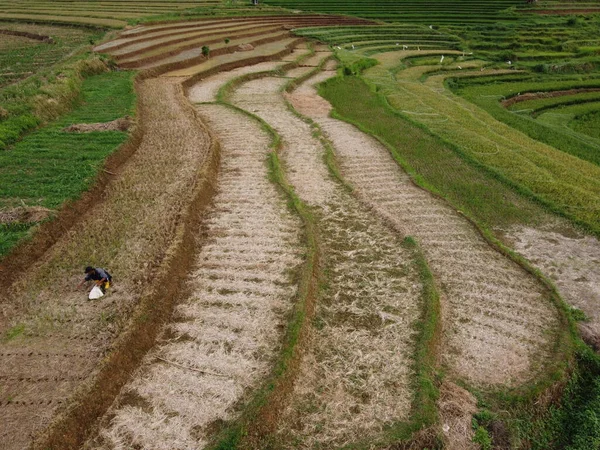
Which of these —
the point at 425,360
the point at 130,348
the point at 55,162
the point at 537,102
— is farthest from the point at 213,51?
the point at 425,360

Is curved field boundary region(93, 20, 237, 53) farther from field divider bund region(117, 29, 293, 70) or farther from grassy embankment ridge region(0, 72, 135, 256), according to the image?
grassy embankment ridge region(0, 72, 135, 256)

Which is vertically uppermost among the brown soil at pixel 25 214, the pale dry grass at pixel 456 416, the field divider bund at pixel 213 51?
the field divider bund at pixel 213 51

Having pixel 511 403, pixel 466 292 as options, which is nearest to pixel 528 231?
pixel 466 292

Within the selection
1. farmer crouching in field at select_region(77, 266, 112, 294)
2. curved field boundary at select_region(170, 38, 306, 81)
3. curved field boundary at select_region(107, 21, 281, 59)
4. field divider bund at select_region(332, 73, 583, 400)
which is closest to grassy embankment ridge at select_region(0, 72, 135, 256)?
farmer crouching in field at select_region(77, 266, 112, 294)

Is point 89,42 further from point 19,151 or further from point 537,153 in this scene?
point 537,153

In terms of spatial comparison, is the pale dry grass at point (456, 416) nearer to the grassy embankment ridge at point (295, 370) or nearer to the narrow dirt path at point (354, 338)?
the grassy embankment ridge at point (295, 370)

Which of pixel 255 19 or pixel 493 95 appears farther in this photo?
pixel 255 19

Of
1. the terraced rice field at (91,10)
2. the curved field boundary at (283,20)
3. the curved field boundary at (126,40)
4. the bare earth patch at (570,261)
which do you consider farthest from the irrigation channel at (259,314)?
the terraced rice field at (91,10)
